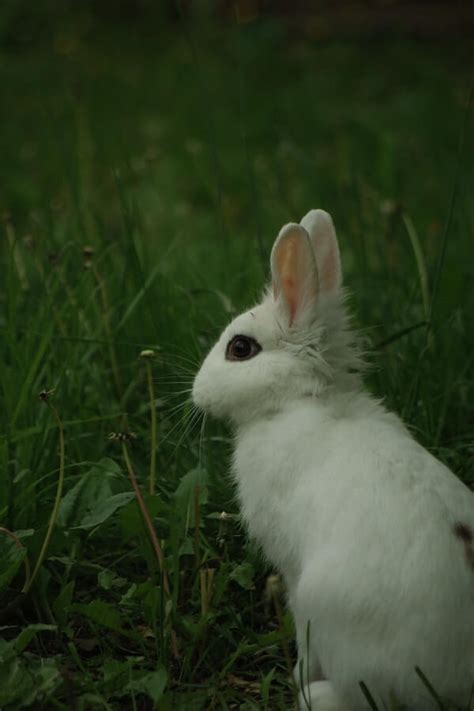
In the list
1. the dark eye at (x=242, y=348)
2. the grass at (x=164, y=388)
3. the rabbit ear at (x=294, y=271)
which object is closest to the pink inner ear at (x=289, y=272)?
the rabbit ear at (x=294, y=271)

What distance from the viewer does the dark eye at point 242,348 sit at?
106 inches

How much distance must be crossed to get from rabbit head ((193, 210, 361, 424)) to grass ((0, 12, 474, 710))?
0.22 meters

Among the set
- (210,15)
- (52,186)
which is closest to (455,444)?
(52,186)

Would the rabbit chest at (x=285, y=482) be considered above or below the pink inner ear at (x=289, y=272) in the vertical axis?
below

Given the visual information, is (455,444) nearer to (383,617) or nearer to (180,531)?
(180,531)

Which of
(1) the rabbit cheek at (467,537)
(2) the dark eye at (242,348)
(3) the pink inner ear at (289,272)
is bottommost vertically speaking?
(1) the rabbit cheek at (467,537)

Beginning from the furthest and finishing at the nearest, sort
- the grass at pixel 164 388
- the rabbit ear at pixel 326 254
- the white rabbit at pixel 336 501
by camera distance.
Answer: the rabbit ear at pixel 326 254, the grass at pixel 164 388, the white rabbit at pixel 336 501

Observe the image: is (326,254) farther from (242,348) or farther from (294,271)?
(242,348)

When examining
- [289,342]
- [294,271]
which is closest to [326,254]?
[294,271]

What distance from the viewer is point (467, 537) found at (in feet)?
7.37

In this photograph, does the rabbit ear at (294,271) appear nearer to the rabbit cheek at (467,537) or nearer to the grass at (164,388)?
the grass at (164,388)

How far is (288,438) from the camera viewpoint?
2.51m

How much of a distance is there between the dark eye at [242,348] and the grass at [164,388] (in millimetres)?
221

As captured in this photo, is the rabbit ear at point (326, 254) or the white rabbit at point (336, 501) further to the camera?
the rabbit ear at point (326, 254)
